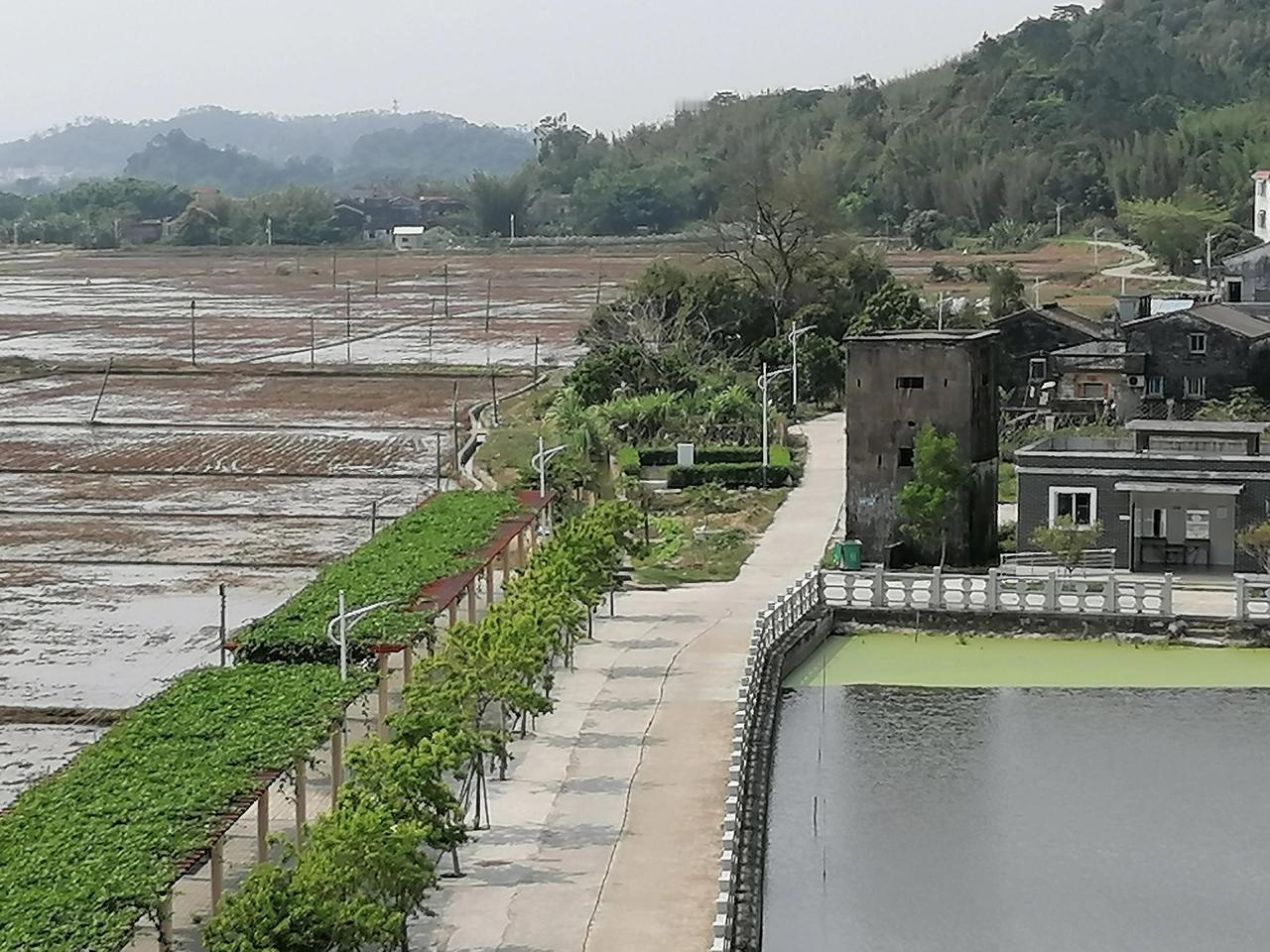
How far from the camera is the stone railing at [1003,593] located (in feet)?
98.8

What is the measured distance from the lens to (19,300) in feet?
351

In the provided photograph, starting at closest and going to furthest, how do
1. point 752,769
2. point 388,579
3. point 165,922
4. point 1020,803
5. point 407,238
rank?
1. point 165,922
2. point 752,769
3. point 1020,803
4. point 388,579
5. point 407,238

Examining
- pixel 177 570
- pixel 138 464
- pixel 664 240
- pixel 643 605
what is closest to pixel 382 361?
pixel 138 464

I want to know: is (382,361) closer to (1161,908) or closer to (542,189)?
(1161,908)

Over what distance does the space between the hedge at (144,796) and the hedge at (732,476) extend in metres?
21.6

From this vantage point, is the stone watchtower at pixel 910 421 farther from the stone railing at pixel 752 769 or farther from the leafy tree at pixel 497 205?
the leafy tree at pixel 497 205

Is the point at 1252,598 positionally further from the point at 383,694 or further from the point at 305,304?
the point at 305,304

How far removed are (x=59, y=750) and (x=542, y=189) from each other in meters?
155

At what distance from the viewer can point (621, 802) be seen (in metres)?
21.9

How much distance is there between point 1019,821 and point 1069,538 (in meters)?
10.3

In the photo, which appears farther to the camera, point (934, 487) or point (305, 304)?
point (305, 304)

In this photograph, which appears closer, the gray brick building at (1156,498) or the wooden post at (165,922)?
the wooden post at (165,922)

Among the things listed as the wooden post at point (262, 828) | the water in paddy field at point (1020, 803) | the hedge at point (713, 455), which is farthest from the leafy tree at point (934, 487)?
the wooden post at point (262, 828)

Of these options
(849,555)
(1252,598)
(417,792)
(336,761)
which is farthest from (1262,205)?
(417,792)
